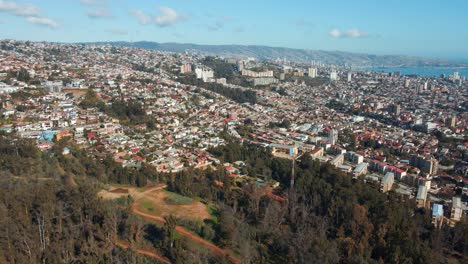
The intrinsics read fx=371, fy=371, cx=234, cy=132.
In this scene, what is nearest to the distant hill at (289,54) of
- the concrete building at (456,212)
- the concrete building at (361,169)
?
the concrete building at (361,169)

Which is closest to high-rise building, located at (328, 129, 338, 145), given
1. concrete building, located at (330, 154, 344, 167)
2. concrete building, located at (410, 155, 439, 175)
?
concrete building, located at (330, 154, 344, 167)

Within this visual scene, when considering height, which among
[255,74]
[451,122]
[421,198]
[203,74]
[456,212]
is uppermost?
[203,74]

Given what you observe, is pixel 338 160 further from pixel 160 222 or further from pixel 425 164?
pixel 160 222

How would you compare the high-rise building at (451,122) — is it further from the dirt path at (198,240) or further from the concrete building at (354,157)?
the dirt path at (198,240)

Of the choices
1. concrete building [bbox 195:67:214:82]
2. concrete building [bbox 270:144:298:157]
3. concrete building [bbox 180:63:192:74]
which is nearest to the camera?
concrete building [bbox 270:144:298:157]

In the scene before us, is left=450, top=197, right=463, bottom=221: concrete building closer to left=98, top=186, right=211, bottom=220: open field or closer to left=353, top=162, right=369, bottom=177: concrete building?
left=353, top=162, right=369, bottom=177: concrete building

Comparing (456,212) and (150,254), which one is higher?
(150,254)

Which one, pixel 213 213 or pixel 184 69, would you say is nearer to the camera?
pixel 213 213

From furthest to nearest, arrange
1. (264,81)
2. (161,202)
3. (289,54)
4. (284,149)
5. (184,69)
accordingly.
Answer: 1. (289,54)
2. (264,81)
3. (184,69)
4. (284,149)
5. (161,202)

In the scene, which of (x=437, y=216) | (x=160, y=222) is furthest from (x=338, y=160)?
(x=160, y=222)
